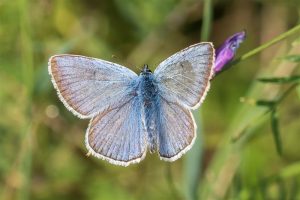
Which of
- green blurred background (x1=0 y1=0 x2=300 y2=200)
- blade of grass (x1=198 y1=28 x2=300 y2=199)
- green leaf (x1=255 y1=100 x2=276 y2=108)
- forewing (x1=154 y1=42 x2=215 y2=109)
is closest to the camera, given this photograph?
forewing (x1=154 y1=42 x2=215 y2=109)

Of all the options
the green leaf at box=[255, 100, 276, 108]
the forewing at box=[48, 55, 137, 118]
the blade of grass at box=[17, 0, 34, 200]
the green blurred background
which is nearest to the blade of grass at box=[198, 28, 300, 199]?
the green blurred background

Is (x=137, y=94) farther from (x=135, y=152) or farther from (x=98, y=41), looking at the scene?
(x=98, y=41)

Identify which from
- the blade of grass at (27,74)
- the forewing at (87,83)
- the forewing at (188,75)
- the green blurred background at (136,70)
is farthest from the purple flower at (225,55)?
the blade of grass at (27,74)

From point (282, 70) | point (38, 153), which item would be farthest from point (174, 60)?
point (38, 153)

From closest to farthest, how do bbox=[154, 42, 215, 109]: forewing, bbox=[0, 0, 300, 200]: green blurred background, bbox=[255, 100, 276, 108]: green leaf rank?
1. bbox=[154, 42, 215, 109]: forewing
2. bbox=[255, 100, 276, 108]: green leaf
3. bbox=[0, 0, 300, 200]: green blurred background

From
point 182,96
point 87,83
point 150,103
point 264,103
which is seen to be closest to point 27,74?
point 87,83

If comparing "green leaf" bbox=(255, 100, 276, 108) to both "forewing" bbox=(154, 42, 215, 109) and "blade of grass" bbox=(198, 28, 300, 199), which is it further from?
"forewing" bbox=(154, 42, 215, 109)

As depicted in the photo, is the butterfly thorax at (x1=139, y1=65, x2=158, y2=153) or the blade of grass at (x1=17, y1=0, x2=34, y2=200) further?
the blade of grass at (x1=17, y1=0, x2=34, y2=200)

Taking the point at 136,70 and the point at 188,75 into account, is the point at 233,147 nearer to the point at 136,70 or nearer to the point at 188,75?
the point at 188,75

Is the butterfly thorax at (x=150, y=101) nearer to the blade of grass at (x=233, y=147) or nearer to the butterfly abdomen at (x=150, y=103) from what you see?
the butterfly abdomen at (x=150, y=103)
